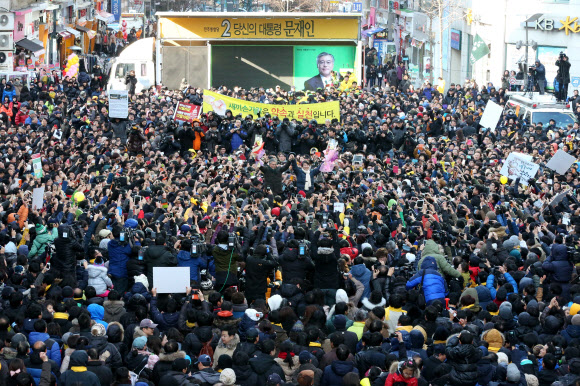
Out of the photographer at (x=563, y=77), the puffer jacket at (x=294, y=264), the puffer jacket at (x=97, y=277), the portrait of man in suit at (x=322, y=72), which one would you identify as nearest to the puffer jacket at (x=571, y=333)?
the puffer jacket at (x=294, y=264)

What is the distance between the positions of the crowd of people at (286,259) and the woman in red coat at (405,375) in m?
0.03

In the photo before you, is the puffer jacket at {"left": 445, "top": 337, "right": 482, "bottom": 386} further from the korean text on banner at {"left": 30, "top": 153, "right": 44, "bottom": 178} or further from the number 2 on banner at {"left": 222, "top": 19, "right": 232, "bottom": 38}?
the number 2 on banner at {"left": 222, "top": 19, "right": 232, "bottom": 38}

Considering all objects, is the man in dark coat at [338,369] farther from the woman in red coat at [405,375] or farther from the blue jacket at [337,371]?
the woman in red coat at [405,375]

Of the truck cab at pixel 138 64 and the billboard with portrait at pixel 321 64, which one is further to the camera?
the truck cab at pixel 138 64

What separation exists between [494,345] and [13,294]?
17.7 feet

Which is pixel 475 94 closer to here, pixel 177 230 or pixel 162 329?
pixel 177 230

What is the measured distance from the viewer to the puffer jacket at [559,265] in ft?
45.8

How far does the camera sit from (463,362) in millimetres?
10117

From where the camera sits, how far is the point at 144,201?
17859 mm

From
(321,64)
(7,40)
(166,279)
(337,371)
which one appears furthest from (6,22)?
(337,371)

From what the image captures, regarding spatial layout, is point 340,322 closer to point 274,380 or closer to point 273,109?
point 274,380

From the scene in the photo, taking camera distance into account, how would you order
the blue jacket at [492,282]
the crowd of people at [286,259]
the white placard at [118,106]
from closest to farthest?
the crowd of people at [286,259]
the blue jacket at [492,282]
the white placard at [118,106]

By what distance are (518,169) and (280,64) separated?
17.9 meters

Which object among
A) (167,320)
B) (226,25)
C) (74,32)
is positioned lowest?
(167,320)
